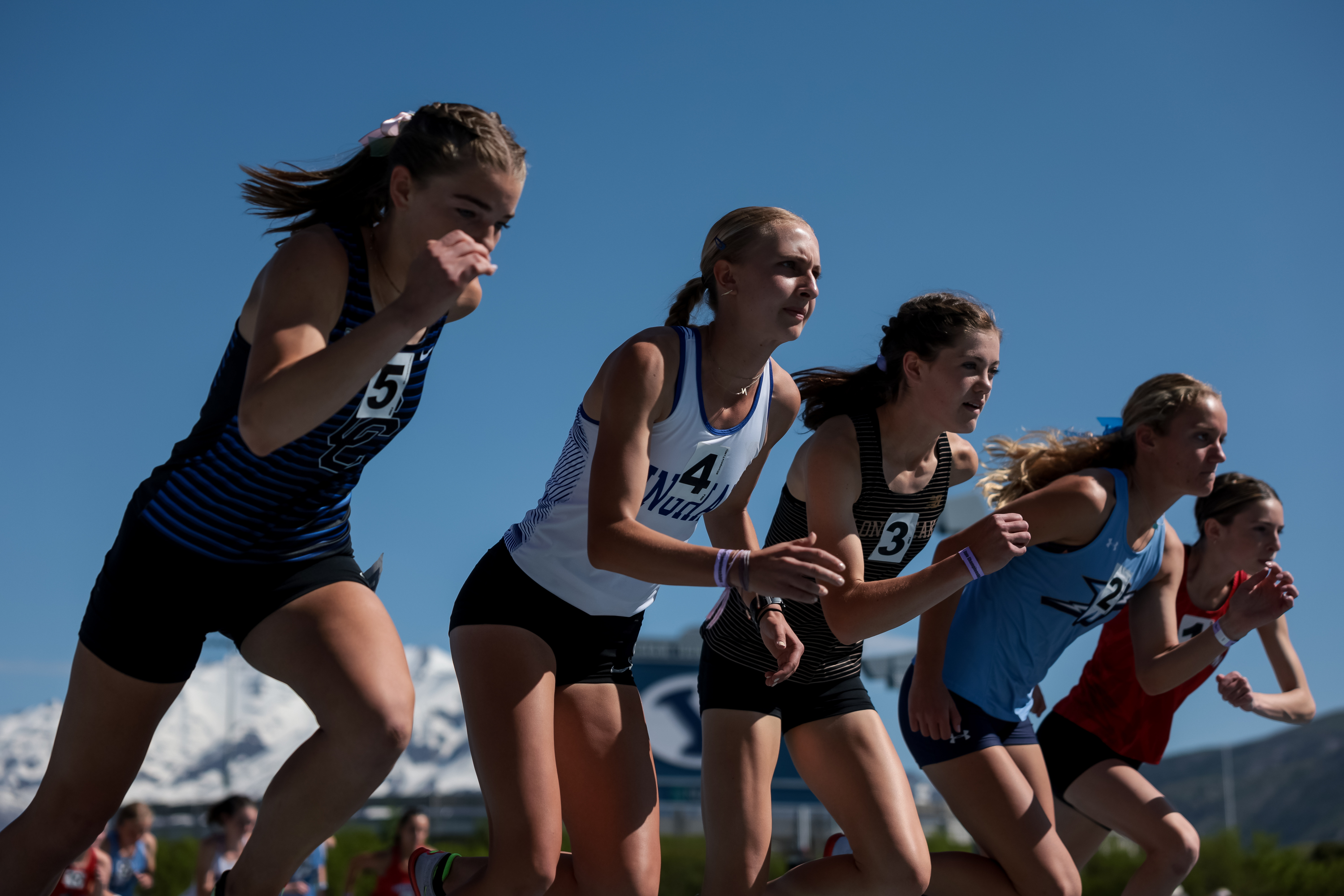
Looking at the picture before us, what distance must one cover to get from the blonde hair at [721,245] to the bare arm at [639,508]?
380 mm

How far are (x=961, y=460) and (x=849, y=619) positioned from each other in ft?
3.83

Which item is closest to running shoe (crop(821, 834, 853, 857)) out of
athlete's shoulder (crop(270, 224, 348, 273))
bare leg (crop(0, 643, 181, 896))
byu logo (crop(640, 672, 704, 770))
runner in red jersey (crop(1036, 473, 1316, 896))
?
runner in red jersey (crop(1036, 473, 1316, 896))

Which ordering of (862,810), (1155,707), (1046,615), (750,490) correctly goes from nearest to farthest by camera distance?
(862,810) < (750,490) < (1046,615) < (1155,707)

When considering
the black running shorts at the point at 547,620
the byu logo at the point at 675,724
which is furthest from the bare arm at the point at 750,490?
the byu logo at the point at 675,724

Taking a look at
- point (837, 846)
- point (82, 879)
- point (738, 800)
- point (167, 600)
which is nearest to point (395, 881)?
point (82, 879)

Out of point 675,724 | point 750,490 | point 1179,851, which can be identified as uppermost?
point 675,724

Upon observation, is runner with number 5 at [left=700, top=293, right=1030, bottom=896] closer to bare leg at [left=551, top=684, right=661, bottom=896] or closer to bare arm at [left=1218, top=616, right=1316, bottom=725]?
bare leg at [left=551, top=684, right=661, bottom=896]

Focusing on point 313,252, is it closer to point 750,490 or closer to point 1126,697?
point 750,490

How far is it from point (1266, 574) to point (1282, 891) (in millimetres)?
14037

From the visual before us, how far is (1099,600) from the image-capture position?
15.7 feet

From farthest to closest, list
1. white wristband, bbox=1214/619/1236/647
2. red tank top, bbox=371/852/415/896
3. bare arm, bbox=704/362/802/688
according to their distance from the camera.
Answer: red tank top, bbox=371/852/415/896 → white wristband, bbox=1214/619/1236/647 → bare arm, bbox=704/362/802/688

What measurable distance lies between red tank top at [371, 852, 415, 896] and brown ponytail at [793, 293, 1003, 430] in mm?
6612

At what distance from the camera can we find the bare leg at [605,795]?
3.54 meters

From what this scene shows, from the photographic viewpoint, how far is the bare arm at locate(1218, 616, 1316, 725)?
5.11 meters
